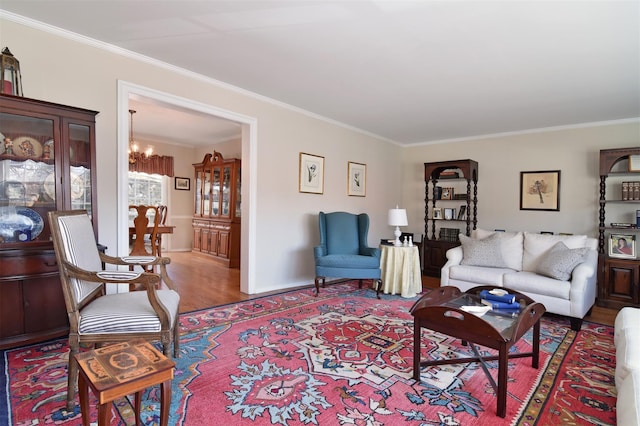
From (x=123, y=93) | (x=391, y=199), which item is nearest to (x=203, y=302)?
(x=123, y=93)

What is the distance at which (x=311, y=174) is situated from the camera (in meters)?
4.88

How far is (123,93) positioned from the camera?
119 inches

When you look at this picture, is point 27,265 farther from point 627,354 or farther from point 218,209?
point 218,209

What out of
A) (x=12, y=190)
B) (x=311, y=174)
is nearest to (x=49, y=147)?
(x=12, y=190)

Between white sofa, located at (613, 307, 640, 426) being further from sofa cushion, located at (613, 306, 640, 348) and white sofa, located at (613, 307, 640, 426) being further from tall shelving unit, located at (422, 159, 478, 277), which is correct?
tall shelving unit, located at (422, 159, 478, 277)

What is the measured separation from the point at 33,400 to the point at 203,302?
1937 mm

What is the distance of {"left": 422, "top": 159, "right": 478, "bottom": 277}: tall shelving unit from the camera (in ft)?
18.6

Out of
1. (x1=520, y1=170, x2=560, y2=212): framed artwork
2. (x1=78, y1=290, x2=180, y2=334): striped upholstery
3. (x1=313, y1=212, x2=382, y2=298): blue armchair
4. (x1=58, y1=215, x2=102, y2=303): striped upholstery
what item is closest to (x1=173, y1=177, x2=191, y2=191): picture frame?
(x1=313, y1=212, x2=382, y2=298): blue armchair

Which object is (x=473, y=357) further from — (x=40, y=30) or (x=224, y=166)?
(x=224, y=166)

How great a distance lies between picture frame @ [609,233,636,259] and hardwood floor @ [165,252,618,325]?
2.63 ft

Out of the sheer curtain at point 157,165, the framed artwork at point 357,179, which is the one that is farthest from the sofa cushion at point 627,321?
the sheer curtain at point 157,165

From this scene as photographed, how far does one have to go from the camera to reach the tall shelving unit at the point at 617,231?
407 cm

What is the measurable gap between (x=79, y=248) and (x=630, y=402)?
287 cm

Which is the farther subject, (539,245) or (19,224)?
(539,245)
